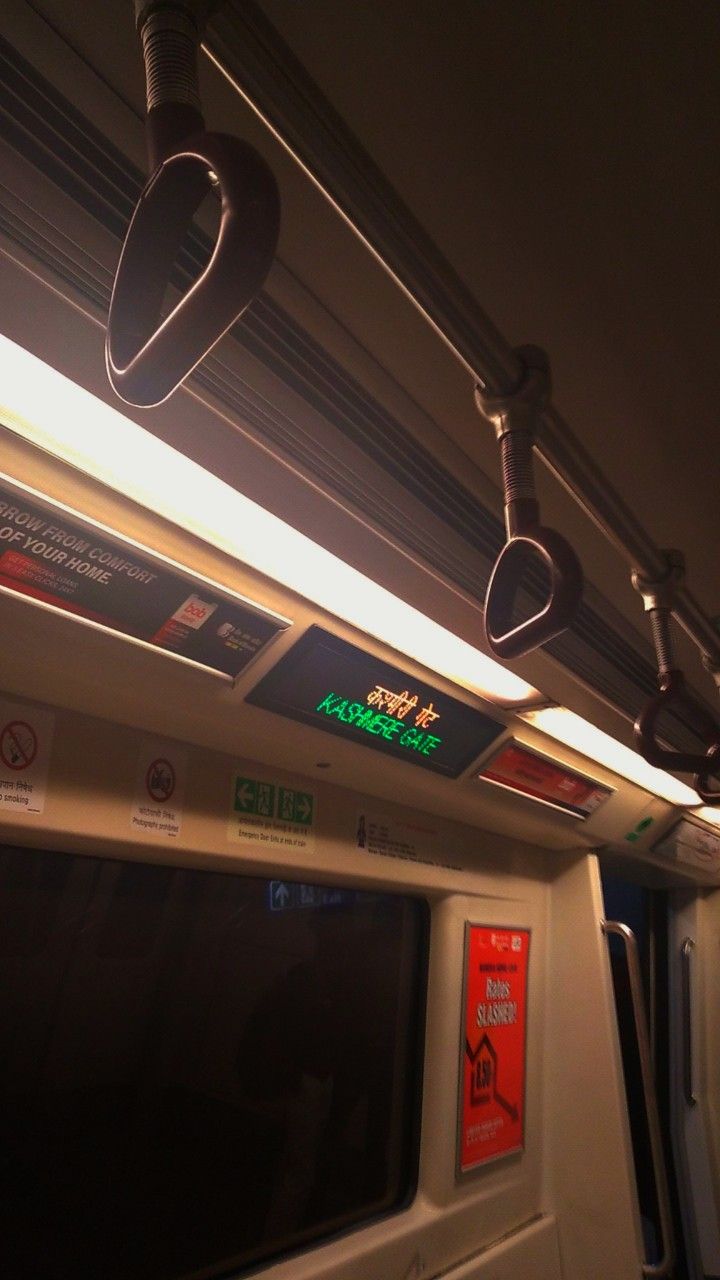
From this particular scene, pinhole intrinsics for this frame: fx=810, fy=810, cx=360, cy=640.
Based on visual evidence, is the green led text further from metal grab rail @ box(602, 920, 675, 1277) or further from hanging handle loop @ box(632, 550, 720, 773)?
metal grab rail @ box(602, 920, 675, 1277)

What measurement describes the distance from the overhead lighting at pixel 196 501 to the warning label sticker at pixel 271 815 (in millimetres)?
514

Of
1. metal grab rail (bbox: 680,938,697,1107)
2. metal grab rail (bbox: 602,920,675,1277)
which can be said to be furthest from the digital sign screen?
metal grab rail (bbox: 680,938,697,1107)

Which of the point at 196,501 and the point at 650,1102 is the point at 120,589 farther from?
the point at 650,1102

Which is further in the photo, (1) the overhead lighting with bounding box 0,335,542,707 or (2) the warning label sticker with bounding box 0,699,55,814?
(2) the warning label sticker with bounding box 0,699,55,814

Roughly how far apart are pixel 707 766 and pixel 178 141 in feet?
4.70

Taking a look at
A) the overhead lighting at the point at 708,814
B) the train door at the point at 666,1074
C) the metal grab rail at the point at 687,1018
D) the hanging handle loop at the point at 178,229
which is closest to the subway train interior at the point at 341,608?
the hanging handle loop at the point at 178,229

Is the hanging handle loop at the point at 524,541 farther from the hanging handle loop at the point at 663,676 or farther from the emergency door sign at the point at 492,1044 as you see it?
the emergency door sign at the point at 492,1044

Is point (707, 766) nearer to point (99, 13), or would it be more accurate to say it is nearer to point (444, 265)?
point (444, 265)

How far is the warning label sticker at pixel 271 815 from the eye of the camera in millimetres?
1817

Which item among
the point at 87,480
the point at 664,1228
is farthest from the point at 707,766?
the point at 664,1228

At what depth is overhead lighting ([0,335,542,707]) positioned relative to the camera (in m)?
0.92

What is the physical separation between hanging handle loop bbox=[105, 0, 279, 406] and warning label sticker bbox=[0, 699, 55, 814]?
1.11 metres

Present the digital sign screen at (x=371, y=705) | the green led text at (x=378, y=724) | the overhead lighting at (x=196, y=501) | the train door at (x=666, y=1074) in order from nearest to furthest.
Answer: the overhead lighting at (x=196, y=501)
the digital sign screen at (x=371, y=705)
the green led text at (x=378, y=724)
the train door at (x=666, y=1074)

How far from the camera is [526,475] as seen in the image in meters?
0.86
